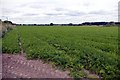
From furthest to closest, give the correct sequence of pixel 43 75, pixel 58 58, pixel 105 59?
pixel 58 58, pixel 105 59, pixel 43 75

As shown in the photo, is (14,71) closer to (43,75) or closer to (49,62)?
(43,75)

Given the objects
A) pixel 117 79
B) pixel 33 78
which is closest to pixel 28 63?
pixel 33 78

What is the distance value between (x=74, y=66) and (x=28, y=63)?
252 cm

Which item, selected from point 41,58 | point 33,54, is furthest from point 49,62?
point 33,54

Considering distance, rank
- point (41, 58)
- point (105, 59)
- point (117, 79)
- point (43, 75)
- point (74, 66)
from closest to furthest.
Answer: point (117, 79) < point (43, 75) < point (74, 66) < point (105, 59) < point (41, 58)

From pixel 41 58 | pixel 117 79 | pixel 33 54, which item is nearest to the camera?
pixel 117 79

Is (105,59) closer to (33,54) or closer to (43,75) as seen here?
(43,75)

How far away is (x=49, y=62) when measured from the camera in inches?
491

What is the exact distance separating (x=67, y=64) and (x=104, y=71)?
1.88 meters

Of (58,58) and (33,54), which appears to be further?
(33,54)

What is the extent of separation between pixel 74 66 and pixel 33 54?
167 inches

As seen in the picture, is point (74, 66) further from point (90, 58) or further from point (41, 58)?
point (41, 58)

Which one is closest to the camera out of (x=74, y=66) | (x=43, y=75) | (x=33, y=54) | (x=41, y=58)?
(x=43, y=75)

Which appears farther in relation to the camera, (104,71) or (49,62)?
(49,62)
